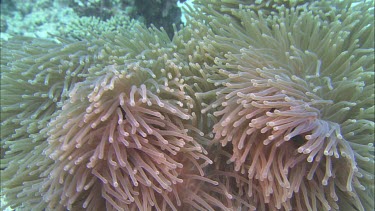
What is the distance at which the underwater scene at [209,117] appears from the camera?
1.92 m

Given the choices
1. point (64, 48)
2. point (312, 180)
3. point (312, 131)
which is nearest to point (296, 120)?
point (312, 131)

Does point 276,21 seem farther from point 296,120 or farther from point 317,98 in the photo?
point 296,120

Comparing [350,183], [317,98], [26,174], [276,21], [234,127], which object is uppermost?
[276,21]

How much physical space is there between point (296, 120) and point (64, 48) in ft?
5.47

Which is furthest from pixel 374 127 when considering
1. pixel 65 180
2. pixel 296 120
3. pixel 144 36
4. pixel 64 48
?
pixel 64 48

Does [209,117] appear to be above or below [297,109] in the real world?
below

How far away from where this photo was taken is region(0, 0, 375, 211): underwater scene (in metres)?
1.92

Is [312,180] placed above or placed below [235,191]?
above

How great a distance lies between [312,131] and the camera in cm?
195

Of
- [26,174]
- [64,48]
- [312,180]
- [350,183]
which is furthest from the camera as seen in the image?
[64,48]

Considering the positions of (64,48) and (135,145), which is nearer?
(135,145)

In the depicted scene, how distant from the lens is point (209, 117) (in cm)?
218

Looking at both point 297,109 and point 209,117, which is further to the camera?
point 209,117

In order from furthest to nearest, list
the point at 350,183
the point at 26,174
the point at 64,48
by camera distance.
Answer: the point at 64,48 < the point at 26,174 < the point at 350,183
